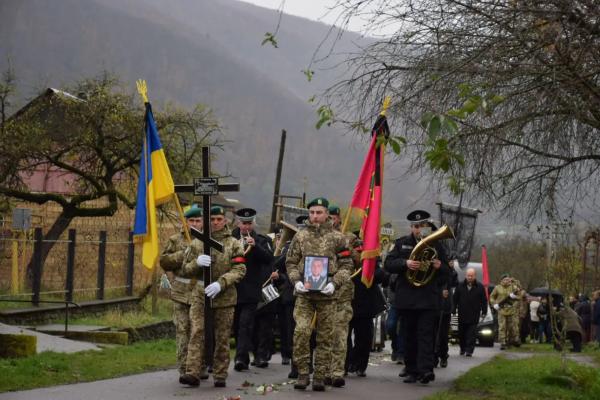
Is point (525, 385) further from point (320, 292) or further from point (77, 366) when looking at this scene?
point (77, 366)

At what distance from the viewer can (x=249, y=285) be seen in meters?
14.5

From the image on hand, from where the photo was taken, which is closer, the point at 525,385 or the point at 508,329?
the point at 525,385

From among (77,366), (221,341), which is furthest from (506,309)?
(221,341)

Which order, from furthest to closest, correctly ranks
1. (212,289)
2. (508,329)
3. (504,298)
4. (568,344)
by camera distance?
1. (568,344)
2. (504,298)
3. (508,329)
4. (212,289)

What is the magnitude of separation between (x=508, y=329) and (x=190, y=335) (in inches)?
708

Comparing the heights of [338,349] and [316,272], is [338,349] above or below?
below

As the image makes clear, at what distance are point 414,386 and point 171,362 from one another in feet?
12.3

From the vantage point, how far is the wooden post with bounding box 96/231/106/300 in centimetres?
2286

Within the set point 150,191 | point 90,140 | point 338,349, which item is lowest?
point 338,349

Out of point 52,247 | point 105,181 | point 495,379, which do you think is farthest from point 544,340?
point 495,379

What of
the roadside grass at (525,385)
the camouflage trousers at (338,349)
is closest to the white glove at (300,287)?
the camouflage trousers at (338,349)

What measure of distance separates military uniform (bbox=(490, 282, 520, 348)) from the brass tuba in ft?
49.1

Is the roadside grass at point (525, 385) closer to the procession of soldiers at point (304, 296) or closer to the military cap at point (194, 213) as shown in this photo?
the procession of soldiers at point (304, 296)

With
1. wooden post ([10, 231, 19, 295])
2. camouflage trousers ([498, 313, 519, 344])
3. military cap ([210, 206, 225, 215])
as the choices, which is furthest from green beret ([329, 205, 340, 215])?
camouflage trousers ([498, 313, 519, 344])
